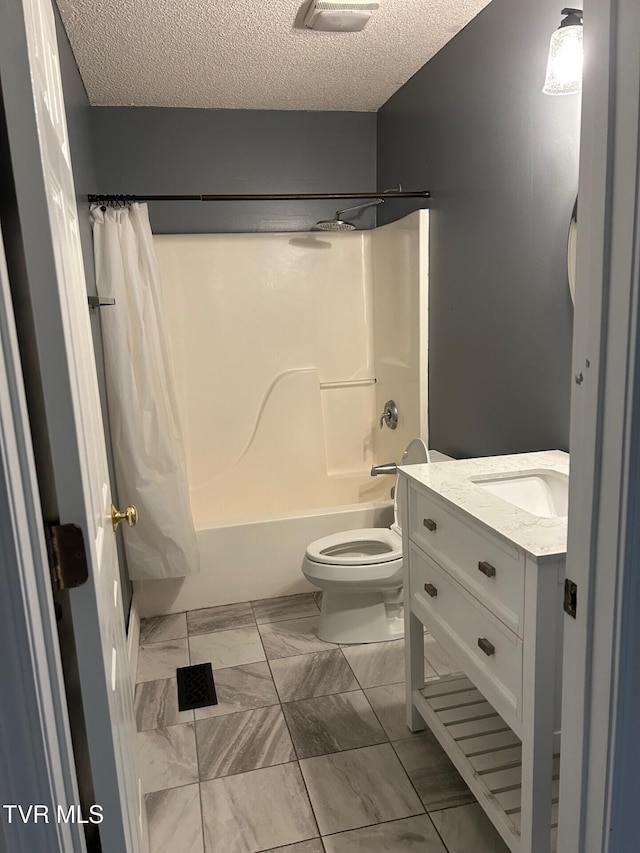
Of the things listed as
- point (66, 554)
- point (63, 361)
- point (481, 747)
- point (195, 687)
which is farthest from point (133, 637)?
point (63, 361)

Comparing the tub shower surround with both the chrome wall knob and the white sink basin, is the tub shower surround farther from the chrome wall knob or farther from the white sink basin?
the white sink basin

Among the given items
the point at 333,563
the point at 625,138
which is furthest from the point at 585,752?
the point at 333,563

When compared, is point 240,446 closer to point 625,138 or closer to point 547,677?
point 547,677

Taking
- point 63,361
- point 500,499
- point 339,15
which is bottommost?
point 500,499

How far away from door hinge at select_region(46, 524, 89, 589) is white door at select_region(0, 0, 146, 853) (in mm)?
11

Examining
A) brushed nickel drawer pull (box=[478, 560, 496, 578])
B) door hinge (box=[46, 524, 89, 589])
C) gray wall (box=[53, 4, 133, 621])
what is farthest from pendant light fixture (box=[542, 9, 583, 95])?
door hinge (box=[46, 524, 89, 589])

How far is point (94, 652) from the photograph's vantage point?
88 cm

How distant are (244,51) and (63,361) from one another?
86.6 inches

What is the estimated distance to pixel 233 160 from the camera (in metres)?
3.27

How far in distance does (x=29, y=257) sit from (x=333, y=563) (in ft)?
6.22

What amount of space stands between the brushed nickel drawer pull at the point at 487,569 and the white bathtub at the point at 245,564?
160cm

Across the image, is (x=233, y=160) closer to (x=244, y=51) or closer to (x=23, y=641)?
(x=244, y=51)

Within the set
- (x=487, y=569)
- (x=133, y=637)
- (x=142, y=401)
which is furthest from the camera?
(x=142, y=401)

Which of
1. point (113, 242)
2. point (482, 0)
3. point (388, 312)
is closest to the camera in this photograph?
point (482, 0)
